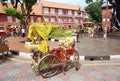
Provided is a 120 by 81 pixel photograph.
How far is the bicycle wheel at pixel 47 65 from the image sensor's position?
292 inches

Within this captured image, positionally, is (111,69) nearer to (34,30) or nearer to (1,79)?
(34,30)

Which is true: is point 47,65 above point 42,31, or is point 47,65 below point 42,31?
below

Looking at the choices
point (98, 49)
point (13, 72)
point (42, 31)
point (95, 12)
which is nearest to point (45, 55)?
point (42, 31)

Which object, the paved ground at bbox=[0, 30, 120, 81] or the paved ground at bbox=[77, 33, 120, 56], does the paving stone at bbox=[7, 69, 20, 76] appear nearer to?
the paved ground at bbox=[0, 30, 120, 81]

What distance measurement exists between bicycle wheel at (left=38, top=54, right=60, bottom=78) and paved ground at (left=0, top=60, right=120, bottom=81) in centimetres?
23

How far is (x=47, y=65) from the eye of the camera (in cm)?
763

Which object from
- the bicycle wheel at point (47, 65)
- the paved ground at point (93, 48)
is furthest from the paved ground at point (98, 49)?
the bicycle wheel at point (47, 65)

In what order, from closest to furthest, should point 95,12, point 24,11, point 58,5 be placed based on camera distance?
point 24,11 → point 58,5 → point 95,12

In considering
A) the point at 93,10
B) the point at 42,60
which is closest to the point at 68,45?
the point at 42,60

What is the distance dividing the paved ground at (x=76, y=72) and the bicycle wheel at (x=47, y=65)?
23 cm

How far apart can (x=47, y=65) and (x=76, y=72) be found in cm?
129

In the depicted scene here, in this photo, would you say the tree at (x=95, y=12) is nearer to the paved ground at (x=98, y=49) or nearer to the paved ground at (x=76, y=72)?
the paved ground at (x=98, y=49)

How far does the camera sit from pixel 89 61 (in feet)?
33.0

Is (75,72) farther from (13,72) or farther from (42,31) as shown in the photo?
(13,72)
